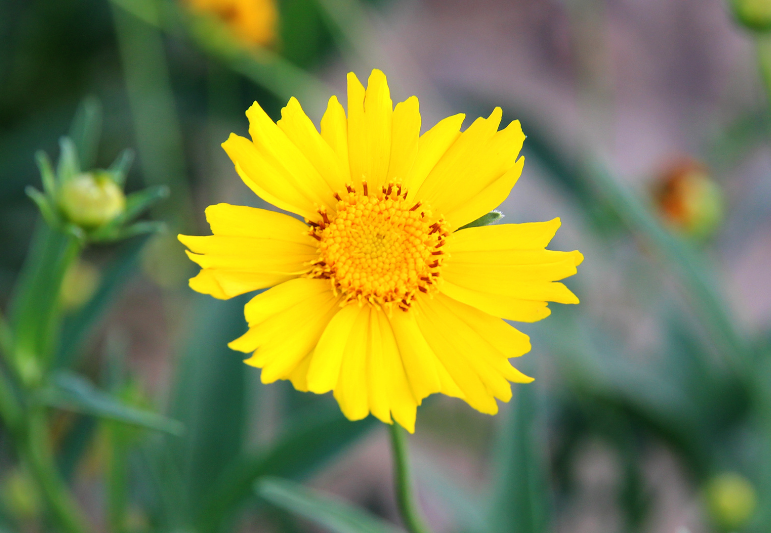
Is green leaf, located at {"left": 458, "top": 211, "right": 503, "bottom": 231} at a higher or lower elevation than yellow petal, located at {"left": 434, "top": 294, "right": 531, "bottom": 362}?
A: higher

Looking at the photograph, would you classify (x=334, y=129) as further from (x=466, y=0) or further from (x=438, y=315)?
(x=466, y=0)

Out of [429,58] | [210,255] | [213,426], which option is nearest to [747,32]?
[210,255]

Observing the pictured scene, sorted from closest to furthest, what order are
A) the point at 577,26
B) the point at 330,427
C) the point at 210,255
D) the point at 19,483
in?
the point at 210,255, the point at 330,427, the point at 19,483, the point at 577,26

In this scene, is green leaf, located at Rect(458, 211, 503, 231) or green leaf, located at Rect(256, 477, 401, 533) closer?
green leaf, located at Rect(458, 211, 503, 231)

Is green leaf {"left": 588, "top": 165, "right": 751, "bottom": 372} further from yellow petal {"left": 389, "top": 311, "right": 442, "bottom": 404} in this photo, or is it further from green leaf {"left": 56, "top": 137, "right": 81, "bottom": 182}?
green leaf {"left": 56, "top": 137, "right": 81, "bottom": 182}

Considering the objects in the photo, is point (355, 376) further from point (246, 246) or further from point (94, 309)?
point (94, 309)

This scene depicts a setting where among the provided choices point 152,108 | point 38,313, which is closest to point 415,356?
point 38,313

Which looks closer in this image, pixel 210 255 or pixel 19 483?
pixel 210 255

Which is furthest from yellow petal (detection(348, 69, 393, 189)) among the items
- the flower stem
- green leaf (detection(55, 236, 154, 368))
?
green leaf (detection(55, 236, 154, 368))
